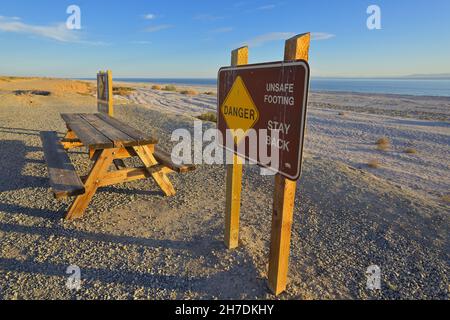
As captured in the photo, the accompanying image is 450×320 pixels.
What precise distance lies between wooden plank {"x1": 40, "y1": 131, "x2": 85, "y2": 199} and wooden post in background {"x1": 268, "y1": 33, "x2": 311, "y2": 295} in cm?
195

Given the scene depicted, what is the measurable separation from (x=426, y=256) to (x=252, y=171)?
9.59ft

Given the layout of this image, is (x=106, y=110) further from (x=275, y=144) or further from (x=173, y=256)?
(x=275, y=144)

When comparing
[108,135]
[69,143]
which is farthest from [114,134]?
[69,143]

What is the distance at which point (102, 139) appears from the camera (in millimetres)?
3557

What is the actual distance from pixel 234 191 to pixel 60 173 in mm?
2035

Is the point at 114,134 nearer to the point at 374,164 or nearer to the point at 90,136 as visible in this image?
the point at 90,136

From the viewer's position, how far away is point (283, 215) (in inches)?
79.7

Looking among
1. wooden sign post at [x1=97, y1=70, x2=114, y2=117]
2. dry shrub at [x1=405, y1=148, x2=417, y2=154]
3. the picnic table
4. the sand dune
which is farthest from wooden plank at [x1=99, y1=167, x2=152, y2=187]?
dry shrub at [x1=405, y1=148, x2=417, y2=154]

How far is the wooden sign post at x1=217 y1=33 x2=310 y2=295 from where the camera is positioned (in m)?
1.71

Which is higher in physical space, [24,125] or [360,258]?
[24,125]

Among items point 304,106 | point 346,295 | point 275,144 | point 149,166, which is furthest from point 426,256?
point 149,166

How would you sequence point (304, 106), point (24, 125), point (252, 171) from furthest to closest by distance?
point (24, 125) < point (252, 171) < point (304, 106)

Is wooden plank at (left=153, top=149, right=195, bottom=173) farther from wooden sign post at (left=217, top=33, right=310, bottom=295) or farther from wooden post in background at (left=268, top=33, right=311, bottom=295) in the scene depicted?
wooden post in background at (left=268, top=33, right=311, bottom=295)
